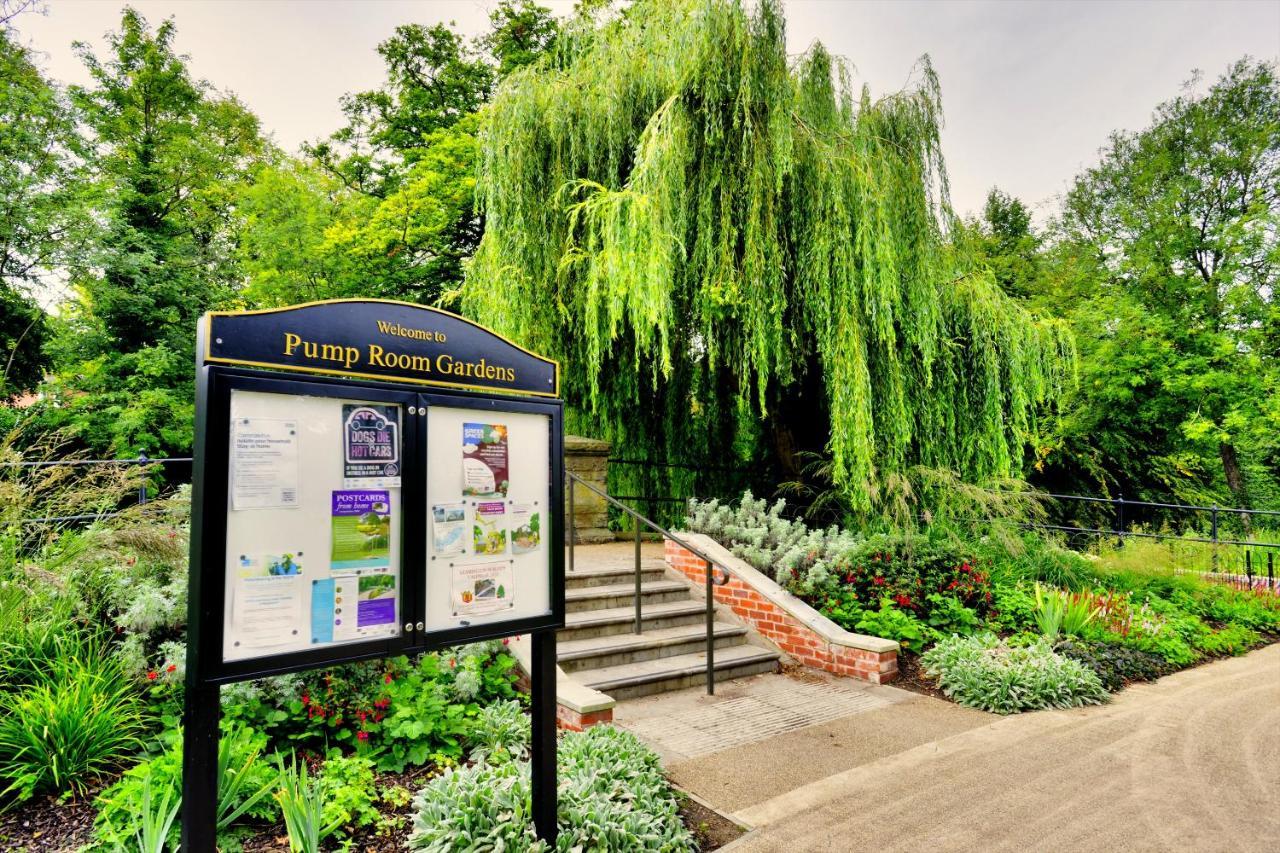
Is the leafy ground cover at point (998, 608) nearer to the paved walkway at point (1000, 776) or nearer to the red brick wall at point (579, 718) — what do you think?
the paved walkway at point (1000, 776)

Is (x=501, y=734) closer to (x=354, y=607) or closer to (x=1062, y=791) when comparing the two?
(x=354, y=607)

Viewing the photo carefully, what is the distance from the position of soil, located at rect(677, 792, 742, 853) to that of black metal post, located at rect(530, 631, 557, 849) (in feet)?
2.49

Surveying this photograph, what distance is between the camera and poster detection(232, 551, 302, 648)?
2117 millimetres

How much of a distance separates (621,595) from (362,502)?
4008mm

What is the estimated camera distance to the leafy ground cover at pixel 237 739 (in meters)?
2.78

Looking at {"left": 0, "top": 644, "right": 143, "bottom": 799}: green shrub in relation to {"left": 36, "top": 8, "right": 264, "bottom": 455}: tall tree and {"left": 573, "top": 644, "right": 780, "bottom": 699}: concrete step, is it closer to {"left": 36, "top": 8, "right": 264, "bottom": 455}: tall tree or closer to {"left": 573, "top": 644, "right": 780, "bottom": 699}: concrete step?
{"left": 573, "top": 644, "right": 780, "bottom": 699}: concrete step

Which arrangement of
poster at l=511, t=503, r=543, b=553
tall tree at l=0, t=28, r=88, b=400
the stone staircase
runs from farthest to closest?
tall tree at l=0, t=28, r=88, b=400 → the stone staircase → poster at l=511, t=503, r=543, b=553

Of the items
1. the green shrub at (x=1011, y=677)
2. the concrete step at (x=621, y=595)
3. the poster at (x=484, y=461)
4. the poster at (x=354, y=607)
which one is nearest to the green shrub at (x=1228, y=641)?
the green shrub at (x=1011, y=677)

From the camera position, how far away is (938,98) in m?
8.04

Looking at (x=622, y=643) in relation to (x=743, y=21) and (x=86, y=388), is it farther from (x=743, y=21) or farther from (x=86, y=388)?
(x=86, y=388)

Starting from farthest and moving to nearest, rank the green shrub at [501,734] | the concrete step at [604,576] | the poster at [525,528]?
the concrete step at [604,576]
the green shrub at [501,734]
the poster at [525,528]

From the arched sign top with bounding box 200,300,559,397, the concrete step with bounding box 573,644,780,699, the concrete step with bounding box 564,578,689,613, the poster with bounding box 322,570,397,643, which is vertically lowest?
the concrete step with bounding box 573,644,780,699

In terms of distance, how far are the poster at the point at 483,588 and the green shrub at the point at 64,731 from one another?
70.5 inches

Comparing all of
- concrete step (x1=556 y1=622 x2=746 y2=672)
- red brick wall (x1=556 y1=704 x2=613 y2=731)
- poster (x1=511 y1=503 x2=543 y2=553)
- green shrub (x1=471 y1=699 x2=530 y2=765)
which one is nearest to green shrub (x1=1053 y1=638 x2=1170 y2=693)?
concrete step (x1=556 y1=622 x2=746 y2=672)
